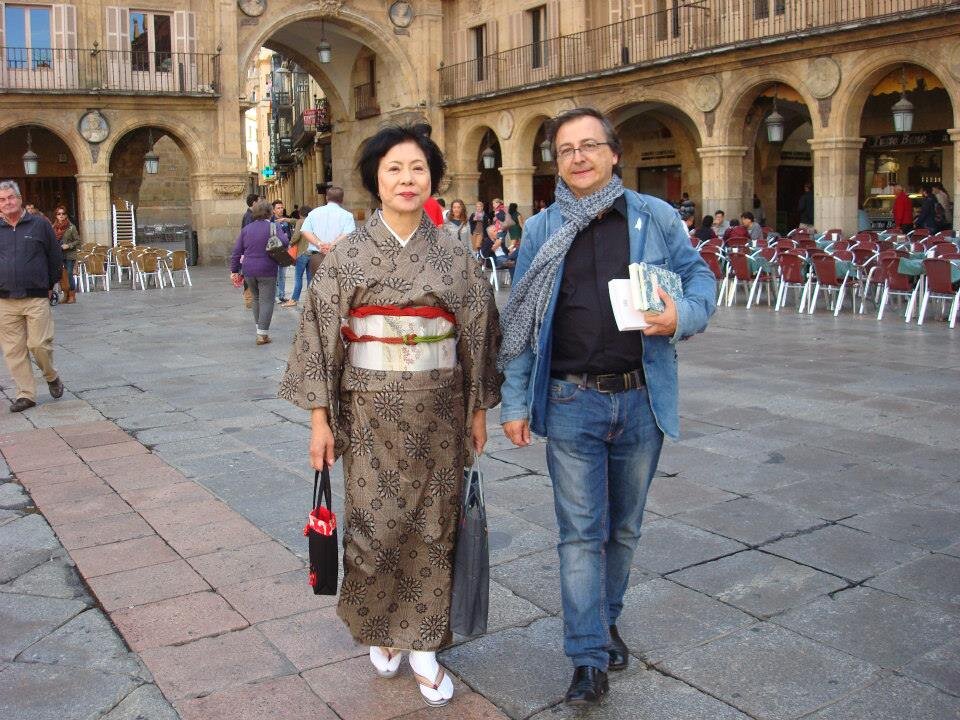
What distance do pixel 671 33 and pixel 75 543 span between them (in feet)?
67.5

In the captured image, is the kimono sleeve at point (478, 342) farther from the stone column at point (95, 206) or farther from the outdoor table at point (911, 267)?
the stone column at point (95, 206)

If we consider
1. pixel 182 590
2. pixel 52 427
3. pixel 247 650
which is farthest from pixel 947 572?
pixel 52 427

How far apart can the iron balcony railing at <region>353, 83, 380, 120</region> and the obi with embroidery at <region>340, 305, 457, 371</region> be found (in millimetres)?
28246

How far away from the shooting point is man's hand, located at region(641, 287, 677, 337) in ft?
9.43

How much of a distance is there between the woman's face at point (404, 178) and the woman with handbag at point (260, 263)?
811 cm

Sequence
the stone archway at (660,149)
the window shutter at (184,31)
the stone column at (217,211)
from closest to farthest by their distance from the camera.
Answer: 1. the stone archway at (660,149)
2. the window shutter at (184,31)
3. the stone column at (217,211)

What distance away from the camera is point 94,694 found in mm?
3244

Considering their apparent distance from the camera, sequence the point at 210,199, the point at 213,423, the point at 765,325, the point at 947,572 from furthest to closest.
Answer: the point at 210,199 < the point at 765,325 < the point at 213,423 < the point at 947,572

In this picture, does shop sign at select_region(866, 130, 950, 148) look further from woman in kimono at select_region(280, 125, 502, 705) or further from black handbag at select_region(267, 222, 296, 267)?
woman in kimono at select_region(280, 125, 502, 705)

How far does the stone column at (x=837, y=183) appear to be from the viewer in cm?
1934

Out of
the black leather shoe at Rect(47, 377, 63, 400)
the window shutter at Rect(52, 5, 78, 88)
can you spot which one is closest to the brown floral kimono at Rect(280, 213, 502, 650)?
the black leather shoe at Rect(47, 377, 63, 400)

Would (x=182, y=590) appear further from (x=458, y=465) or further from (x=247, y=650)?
(x=458, y=465)

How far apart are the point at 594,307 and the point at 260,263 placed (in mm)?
8461

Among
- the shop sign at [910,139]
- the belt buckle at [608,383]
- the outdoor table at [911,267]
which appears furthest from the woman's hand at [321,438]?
the shop sign at [910,139]
